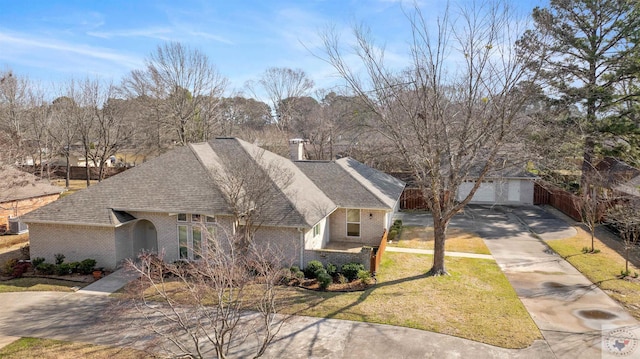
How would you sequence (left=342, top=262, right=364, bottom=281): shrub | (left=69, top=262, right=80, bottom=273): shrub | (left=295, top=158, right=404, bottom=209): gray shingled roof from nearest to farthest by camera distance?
(left=342, top=262, right=364, bottom=281): shrub → (left=69, top=262, right=80, bottom=273): shrub → (left=295, top=158, right=404, bottom=209): gray shingled roof

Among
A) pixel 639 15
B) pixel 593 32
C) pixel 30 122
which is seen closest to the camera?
pixel 639 15

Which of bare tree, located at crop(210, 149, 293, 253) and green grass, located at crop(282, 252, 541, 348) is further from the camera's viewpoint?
bare tree, located at crop(210, 149, 293, 253)

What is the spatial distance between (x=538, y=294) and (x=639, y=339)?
3441 millimetres

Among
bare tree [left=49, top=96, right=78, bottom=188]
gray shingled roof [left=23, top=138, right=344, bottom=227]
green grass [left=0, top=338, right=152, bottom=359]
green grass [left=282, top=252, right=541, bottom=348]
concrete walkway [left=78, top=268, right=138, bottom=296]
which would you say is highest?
bare tree [left=49, top=96, right=78, bottom=188]

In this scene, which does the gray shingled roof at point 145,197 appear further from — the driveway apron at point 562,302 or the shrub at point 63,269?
the driveway apron at point 562,302

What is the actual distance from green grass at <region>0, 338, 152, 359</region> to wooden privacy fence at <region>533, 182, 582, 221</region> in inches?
1020

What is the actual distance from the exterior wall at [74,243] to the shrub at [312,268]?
823cm

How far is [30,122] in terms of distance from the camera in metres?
39.5

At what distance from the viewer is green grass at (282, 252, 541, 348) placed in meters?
11.3

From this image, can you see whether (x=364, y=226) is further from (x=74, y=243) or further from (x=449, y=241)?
(x=74, y=243)

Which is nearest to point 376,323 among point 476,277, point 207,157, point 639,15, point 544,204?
point 476,277

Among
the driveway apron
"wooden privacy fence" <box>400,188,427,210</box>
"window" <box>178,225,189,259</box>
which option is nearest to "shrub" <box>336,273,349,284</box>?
the driveway apron

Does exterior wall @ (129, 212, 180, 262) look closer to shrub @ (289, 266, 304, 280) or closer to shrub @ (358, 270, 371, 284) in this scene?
shrub @ (289, 266, 304, 280)

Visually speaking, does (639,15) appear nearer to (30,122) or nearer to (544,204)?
(544,204)
